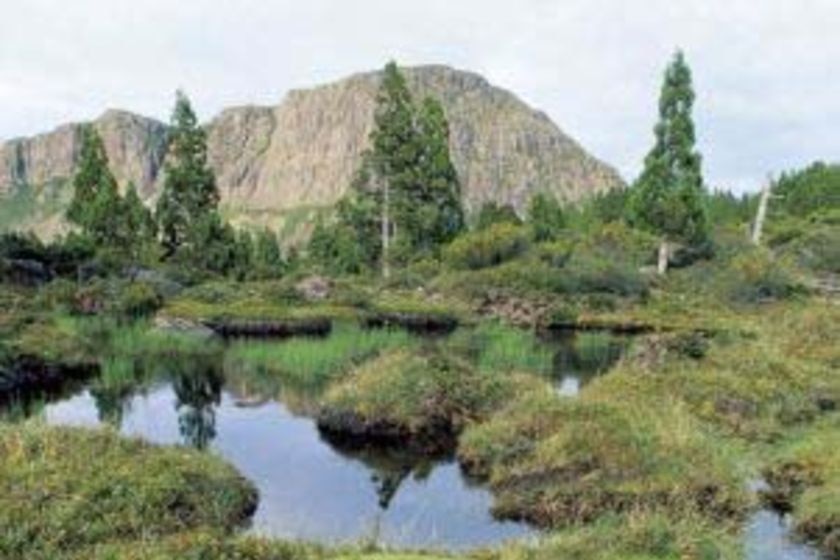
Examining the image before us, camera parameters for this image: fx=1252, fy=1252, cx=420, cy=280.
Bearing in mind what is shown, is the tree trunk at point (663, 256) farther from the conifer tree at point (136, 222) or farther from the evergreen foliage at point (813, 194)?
the evergreen foliage at point (813, 194)

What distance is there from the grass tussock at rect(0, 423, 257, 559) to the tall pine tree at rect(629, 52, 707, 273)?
184ft

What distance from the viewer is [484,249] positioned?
75500 mm

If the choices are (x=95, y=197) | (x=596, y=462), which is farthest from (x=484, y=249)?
(x=596, y=462)

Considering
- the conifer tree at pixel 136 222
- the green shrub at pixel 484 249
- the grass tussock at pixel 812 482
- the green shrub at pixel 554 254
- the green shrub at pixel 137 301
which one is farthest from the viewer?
the conifer tree at pixel 136 222

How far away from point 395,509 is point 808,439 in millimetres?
10382

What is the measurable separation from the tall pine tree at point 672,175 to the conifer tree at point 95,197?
33363 millimetres

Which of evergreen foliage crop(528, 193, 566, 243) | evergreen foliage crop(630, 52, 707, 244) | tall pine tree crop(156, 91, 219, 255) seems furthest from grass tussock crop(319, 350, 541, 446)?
evergreen foliage crop(528, 193, 566, 243)

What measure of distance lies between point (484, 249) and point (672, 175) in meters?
12.8

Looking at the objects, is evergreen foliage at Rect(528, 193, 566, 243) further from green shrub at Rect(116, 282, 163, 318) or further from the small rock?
green shrub at Rect(116, 282, 163, 318)

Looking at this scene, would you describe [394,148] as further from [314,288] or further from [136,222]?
[314,288]

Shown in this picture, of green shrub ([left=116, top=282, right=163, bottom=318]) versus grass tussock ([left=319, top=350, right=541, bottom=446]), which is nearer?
grass tussock ([left=319, top=350, right=541, bottom=446])

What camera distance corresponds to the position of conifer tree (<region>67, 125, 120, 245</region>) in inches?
3164

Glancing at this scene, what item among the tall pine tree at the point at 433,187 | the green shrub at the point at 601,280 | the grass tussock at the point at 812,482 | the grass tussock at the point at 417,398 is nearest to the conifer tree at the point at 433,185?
the tall pine tree at the point at 433,187

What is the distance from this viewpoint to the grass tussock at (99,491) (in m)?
17.9
